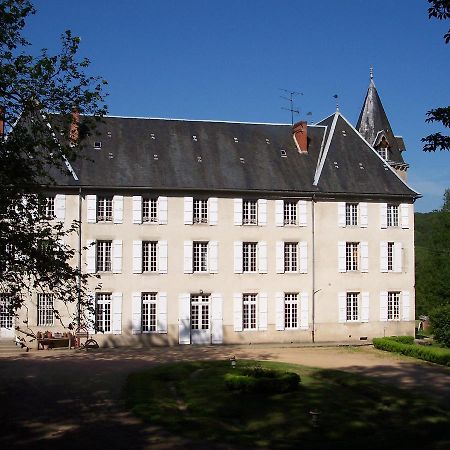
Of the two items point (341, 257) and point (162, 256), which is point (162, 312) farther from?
point (341, 257)

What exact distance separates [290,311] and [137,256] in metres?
7.11

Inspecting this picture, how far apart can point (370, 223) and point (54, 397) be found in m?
18.5

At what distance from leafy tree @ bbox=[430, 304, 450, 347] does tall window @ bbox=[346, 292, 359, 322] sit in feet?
12.1

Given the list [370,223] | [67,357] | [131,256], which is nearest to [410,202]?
[370,223]

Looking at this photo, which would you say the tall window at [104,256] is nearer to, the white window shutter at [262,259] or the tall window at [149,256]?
the tall window at [149,256]

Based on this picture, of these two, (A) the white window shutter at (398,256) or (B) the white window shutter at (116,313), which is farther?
(A) the white window shutter at (398,256)

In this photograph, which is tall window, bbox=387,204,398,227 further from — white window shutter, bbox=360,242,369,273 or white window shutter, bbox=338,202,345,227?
white window shutter, bbox=338,202,345,227

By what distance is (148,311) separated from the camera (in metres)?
27.3

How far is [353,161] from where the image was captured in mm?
30953

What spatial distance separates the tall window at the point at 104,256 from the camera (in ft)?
88.7

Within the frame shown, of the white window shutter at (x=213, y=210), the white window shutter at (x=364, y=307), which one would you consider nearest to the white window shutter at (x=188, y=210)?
the white window shutter at (x=213, y=210)

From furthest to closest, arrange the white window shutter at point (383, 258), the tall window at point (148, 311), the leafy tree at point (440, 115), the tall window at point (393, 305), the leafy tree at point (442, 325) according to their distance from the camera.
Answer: the tall window at point (393, 305) → the white window shutter at point (383, 258) → the tall window at point (148, 311) → the leafy tree at point (442, 325) → the leafy tree at point (440, 115)

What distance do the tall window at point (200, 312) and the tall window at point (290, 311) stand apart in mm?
3506

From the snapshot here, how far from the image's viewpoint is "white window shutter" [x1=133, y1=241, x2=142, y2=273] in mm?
27109
